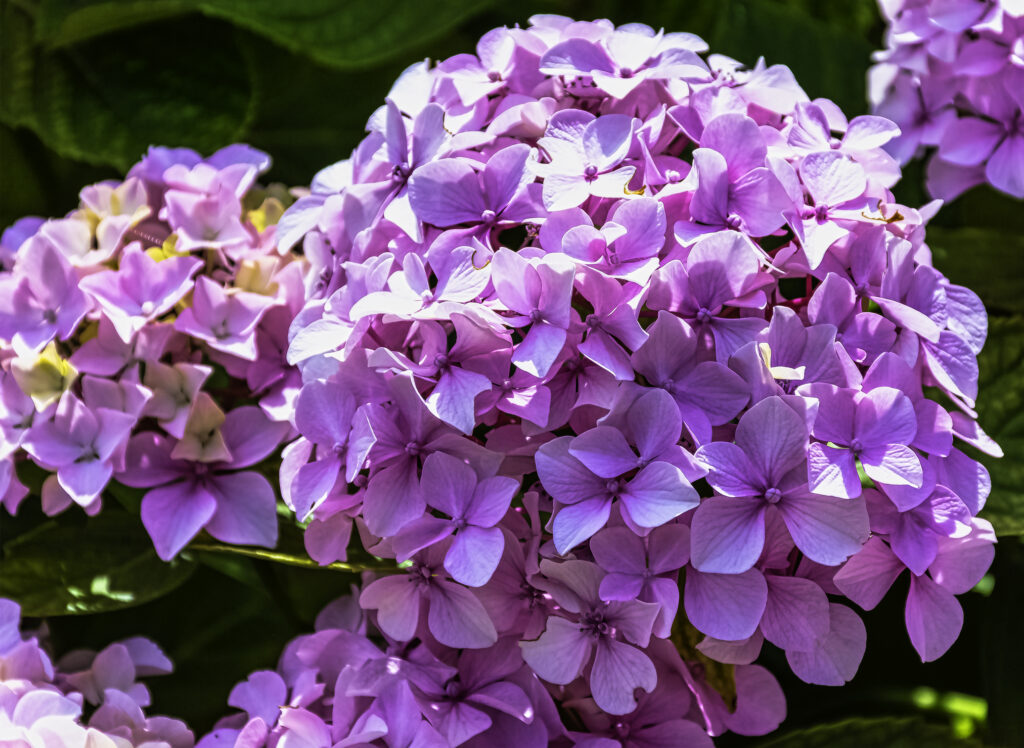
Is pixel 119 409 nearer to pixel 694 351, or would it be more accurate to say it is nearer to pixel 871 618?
pixel 694 351

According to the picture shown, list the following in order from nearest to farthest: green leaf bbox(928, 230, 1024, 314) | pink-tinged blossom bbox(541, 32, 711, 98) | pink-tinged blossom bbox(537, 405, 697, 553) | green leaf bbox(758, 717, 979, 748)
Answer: pink-tinged blossom bbox(537, 405, 697, 553), pink-tinged blossom bbox(541, 32, 711, 98), green leaf bbox(758, 717, 979, 748), green leaf bbox(928, 230, 1024, 314)

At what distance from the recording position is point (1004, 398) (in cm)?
74

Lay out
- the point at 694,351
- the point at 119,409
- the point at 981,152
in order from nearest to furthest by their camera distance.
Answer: the point at 694,351, the point at 119,409, the point at 981,152

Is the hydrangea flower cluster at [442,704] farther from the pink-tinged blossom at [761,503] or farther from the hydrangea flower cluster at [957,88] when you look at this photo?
the hydrangea flower cluster at [957,88]

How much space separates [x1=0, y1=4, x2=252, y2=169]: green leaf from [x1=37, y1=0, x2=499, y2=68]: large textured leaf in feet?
0.08

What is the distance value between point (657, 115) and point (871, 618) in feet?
1.35

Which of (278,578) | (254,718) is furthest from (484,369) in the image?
(278,578)

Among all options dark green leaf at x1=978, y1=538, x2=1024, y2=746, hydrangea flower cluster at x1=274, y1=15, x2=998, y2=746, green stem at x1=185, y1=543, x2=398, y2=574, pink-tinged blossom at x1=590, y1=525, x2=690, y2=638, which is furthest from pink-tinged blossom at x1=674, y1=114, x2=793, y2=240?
dark green leaf at x1=978, y1=538, x2=1024, y2=746

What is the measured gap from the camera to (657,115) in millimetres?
554

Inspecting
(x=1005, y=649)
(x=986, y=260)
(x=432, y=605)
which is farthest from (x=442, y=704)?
(x=986, y=260)

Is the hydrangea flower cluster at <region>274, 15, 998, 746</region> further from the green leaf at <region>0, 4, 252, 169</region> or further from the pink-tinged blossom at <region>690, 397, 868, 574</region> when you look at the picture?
the green leaf at <region>0, 4, 252, 169</region>

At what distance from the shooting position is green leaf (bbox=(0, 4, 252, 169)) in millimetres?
851

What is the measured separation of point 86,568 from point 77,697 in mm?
125

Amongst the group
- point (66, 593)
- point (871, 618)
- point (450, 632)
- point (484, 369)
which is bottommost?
point (871, 618)
